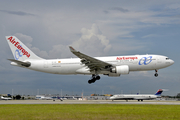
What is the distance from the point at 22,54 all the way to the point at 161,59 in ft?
98.1

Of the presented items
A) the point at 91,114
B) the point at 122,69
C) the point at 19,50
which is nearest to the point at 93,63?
the point at 122,69

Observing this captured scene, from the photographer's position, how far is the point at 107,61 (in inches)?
1763

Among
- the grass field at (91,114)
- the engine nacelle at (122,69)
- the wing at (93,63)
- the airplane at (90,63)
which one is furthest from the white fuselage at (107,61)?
the grass field at (91,114)

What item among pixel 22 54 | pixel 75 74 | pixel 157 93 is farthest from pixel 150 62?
pixel 157 93

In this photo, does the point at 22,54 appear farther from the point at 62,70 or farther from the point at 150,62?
the point at 150,62

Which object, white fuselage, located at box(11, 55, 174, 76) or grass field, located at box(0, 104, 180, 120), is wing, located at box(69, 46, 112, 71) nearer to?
white fuselage, located at box(11, 55, 174, 76)

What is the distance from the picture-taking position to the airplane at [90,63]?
43.2m

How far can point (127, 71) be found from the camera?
43.0 metres

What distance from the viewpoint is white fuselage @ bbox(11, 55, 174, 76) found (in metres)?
43.4

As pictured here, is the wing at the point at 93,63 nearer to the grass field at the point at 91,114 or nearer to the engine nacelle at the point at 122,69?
the engine nacelle at the point at 122,69

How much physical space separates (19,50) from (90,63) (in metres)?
18.1

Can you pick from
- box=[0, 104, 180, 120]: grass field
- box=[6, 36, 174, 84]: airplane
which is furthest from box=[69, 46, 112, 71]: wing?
box=[0, 104, 180, 120]: grass field

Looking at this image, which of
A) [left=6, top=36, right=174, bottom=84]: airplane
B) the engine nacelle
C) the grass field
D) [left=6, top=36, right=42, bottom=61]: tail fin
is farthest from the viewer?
[left=6, top=36, right=42, bottom=61]: tail fin

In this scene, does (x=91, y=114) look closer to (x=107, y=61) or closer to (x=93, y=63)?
Answer: (x=93, y=63)
